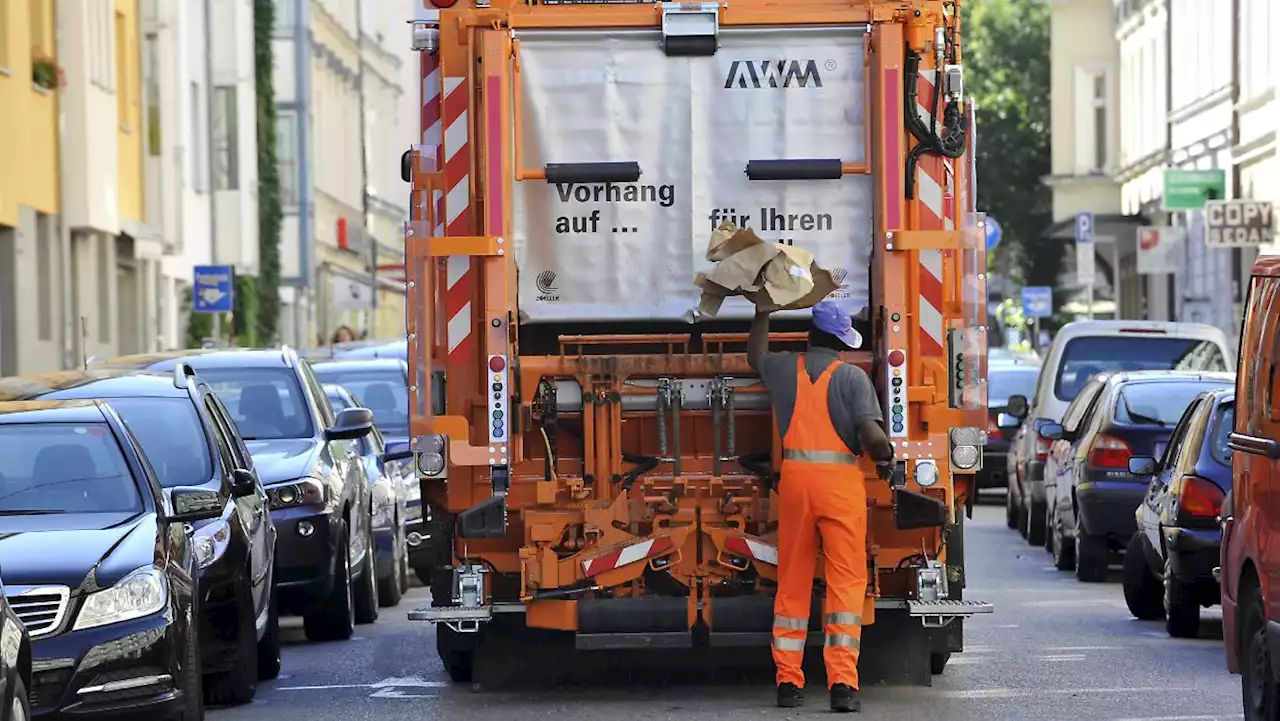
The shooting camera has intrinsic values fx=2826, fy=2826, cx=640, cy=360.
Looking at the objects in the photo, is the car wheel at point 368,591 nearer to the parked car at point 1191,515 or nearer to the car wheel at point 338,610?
the car wheel at point 338,610

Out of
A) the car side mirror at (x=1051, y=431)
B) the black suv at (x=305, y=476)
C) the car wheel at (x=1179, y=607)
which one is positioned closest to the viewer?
the car wheel at (x=1179, y=607)

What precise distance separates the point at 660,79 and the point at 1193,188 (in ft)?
95.0

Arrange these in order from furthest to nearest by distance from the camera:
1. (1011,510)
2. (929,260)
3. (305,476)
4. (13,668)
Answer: (1011,510) < (305,476) < (929,260) < (13,668)

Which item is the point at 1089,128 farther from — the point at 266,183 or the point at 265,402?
the point at 265,402

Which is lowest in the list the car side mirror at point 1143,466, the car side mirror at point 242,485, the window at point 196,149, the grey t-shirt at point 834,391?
Answer: the car side mirror at point 1143,466

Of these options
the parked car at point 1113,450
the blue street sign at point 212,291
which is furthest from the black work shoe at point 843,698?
the blue street sign at point 212,291

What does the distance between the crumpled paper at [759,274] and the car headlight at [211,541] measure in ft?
7.95

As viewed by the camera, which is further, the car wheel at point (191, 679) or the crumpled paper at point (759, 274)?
the crumpled paper at point (759, 274)

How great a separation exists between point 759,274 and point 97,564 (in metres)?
3.06

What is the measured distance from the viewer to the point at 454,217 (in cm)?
1238

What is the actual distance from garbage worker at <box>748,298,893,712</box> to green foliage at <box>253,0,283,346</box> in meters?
40.1

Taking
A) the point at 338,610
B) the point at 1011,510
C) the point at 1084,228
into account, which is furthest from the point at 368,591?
the point at 1084,228

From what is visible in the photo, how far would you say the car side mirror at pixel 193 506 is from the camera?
37.8 feet

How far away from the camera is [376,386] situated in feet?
76.6
